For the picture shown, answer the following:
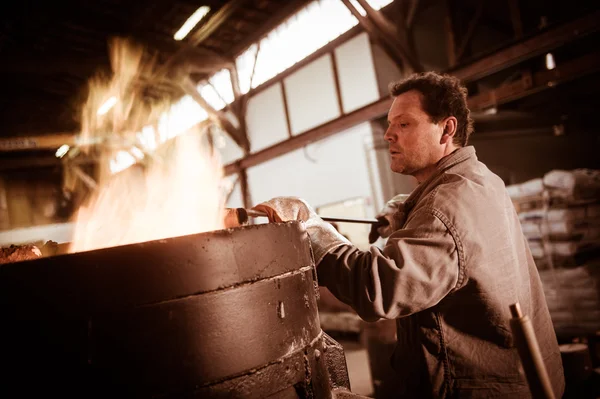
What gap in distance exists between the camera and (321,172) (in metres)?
9.92

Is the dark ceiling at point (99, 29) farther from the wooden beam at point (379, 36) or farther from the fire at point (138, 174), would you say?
the wooden beam at point (379, 36)

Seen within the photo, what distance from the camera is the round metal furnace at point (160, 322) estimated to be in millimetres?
1316

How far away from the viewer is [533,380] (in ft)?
4.18

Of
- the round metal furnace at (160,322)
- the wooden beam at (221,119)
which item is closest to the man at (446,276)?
the round metal furnace at (160,322)

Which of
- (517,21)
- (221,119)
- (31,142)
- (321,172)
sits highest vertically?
(31,142)

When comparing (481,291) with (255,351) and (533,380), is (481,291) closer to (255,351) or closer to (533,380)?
(533,380)

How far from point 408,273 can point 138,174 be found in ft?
56.0

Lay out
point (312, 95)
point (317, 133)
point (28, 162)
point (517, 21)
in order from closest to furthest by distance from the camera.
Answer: point (517, 21) < point (317, 133) < point (312, 95) < point (28, 162)

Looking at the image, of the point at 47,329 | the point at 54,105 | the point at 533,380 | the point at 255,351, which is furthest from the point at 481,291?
the point at 54,105

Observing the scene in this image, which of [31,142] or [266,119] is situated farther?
[31,142]

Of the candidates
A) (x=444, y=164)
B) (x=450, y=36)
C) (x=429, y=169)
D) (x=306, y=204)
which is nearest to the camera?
(x=444, y=164)

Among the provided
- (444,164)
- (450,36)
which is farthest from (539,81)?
(444,164)

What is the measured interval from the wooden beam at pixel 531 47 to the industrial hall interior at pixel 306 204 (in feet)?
0.08

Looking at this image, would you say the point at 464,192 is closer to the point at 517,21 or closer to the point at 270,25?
the point at 517,21
